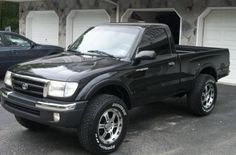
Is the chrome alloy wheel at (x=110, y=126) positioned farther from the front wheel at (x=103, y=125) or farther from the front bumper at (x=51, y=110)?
the front bumper at (x=51, y=110)

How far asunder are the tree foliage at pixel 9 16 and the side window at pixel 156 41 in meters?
22.9

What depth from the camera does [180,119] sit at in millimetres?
7500

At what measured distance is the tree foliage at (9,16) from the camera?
28406mm

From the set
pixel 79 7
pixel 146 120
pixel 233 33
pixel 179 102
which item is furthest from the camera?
pixel 79 7

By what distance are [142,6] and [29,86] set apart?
9.21 meters

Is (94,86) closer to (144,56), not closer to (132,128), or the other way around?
(144,56)

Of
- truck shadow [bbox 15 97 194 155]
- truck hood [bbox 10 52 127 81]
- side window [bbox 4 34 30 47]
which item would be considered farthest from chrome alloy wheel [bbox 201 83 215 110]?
side window [bbox 4 34 30 47]

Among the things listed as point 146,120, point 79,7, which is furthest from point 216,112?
point 79,7

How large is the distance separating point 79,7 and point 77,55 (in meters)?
10.4

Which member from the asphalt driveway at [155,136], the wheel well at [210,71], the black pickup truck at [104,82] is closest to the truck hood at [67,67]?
the black pickup truck at [104,82]

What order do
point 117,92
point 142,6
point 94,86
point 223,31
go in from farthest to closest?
point 142,6 → point 223,31 → point 117,92 → point 94,86

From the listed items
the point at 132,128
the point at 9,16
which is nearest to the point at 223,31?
the point at 132,128

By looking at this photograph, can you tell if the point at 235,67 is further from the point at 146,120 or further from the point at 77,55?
the point at 77,55

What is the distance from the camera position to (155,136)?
6.33 metres
